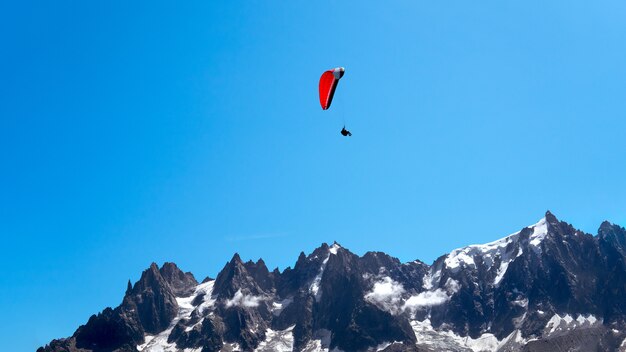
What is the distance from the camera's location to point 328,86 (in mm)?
98625

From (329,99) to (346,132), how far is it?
10.6 metres

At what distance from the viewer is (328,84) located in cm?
9844

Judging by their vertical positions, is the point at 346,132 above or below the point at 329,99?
below

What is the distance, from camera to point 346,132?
89625 mm

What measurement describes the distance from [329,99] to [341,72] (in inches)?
197

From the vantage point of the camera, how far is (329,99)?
98.4 m

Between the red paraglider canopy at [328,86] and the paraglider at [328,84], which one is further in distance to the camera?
the red paraglider canopy at [328,86]

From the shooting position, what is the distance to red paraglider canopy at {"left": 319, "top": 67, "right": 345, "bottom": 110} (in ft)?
317

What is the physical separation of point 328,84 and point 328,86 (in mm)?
336

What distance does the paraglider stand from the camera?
313 ft

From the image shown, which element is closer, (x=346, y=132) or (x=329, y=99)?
(x=346, y=132)

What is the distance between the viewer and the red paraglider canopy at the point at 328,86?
9649 centimetres

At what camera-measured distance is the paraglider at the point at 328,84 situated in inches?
3760

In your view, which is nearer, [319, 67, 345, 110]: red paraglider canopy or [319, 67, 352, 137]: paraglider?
[319, 67, 352, 137]: paraglider
